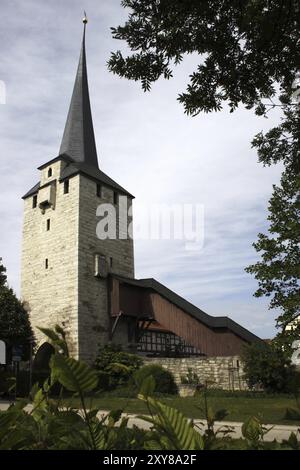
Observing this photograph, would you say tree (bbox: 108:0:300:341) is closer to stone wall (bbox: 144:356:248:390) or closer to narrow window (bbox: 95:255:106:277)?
stone wall (bbox: 144:356:248:390)

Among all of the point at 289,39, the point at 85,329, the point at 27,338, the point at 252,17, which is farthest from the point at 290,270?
the point at 27,338

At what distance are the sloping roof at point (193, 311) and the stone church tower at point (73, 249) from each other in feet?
6.52

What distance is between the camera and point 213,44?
5.39 metres

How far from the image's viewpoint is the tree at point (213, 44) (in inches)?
202

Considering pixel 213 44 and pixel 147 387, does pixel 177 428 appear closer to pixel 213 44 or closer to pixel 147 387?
pixel 147 387

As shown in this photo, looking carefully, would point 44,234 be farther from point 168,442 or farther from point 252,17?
point 168,442

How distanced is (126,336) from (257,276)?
13.3 metres

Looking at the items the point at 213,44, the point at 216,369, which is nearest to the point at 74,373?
the point at 213,44

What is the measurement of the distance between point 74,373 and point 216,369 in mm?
20252

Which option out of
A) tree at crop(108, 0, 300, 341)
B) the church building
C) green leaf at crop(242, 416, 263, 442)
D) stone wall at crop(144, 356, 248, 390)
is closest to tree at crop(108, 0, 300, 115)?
tree at crop(108, 0, 300, 341)

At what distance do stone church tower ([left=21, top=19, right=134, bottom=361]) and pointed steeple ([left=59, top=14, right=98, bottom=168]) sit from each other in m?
0.07

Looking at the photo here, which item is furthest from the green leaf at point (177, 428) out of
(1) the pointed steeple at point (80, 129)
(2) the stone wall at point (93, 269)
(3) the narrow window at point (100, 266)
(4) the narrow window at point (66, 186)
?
(1) the pointed steeple at point (80, 129)
